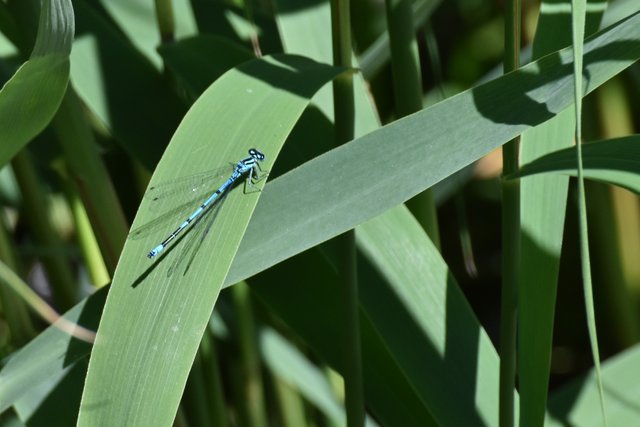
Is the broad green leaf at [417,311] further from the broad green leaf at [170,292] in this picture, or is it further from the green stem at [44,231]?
the green stem at [44,231]

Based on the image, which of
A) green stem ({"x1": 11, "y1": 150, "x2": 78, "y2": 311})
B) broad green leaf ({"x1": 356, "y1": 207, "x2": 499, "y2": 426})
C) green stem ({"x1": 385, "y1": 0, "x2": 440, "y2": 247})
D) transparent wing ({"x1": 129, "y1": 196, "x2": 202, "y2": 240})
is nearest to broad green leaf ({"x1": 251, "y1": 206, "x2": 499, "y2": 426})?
broad green leaf ({"x1": 356, "y1": 207, "x2": 499, "y2": 426})

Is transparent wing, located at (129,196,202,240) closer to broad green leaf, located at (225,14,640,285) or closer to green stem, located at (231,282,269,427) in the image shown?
broad green leaf, located at (225,14,640,285)

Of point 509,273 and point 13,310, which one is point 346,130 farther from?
point 13,310

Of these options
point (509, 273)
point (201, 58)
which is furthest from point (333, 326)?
point (201, 58)

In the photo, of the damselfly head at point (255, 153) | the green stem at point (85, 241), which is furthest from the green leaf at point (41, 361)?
the green stem at point (85, 241)

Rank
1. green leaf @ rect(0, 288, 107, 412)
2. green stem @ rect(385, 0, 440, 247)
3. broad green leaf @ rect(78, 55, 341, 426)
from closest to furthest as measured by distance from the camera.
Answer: broad green leaf @ rect(78, 55, 341, 426)
green leaf @ rect(0, 288, 107, 412)
green stem @ rect(385, 0, 440, 247)
